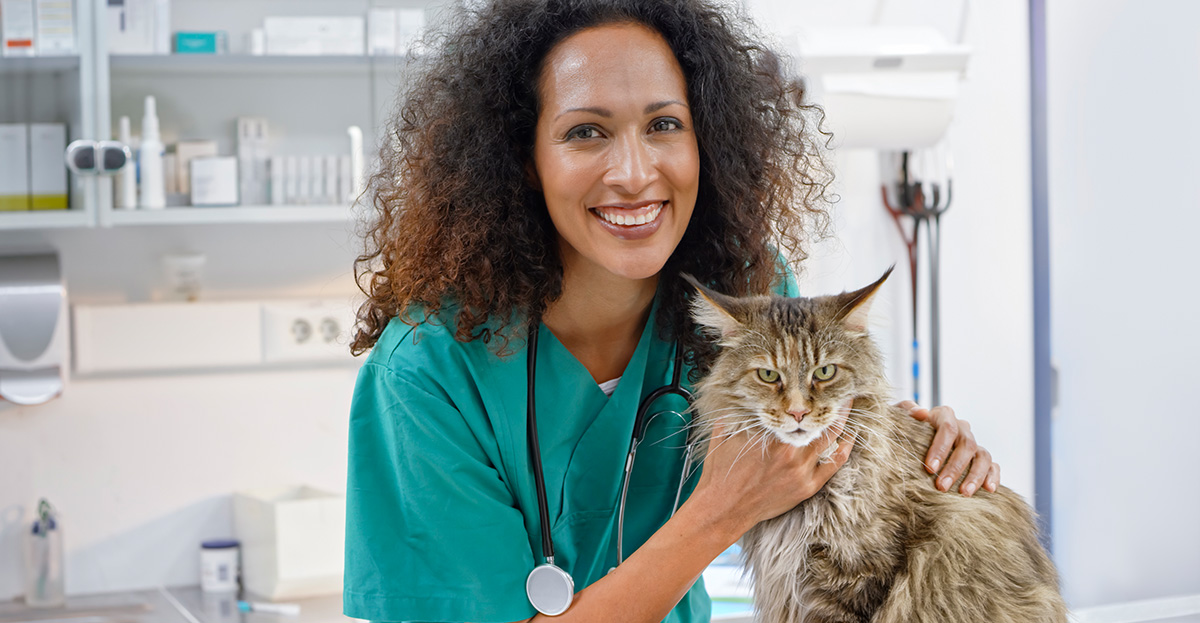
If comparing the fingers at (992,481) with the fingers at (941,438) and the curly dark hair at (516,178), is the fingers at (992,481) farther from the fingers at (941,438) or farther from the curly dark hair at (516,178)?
the curly dark hair at (516,178)

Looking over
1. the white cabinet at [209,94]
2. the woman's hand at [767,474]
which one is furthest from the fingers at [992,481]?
the white cabinet at [209,94]

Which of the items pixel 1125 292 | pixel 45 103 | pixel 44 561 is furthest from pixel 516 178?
pixel 1125 292

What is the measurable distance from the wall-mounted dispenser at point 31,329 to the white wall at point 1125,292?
8.49ft

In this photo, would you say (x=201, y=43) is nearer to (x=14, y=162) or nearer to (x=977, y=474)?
(x=14, y=162)

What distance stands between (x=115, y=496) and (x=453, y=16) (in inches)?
64.5

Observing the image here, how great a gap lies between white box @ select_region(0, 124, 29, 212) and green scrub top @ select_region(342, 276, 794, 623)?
4.47 feet

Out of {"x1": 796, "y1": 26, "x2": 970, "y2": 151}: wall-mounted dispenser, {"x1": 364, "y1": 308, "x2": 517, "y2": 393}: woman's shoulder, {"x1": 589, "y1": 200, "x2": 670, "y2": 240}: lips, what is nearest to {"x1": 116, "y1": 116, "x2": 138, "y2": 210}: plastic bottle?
{"x1": 364, "y1": 308, "x2": 517, "y2": 393}: woman's shoulder

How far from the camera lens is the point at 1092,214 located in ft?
9.02

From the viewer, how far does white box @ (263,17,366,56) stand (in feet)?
7.61

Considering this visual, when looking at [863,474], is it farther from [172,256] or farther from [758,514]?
[172,256]

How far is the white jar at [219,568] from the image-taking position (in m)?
2.41

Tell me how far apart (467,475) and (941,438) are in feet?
2.04

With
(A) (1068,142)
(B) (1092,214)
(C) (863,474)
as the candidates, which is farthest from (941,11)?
(C) (863,474)

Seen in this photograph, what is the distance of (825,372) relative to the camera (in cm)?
124
